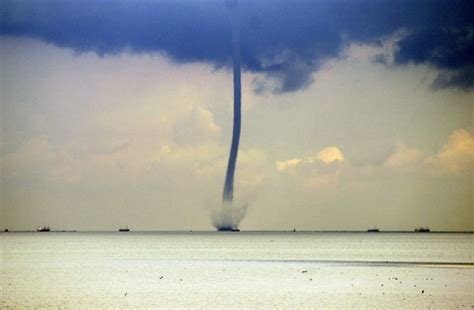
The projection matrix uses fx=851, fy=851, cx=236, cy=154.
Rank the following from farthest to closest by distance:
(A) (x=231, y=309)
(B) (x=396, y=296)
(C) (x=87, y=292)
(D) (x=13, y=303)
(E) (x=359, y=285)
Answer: (E) (x=359, y=285)
(C) (x=87, y=292)
(B) (x=396, y=296)
(D) (x=13, y=303)
(A) (x=231, y=309)

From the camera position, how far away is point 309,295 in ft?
135

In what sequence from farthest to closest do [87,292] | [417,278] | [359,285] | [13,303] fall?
1. [417,278]
2. [359,285]
3. [87,292]
4. [13,303]

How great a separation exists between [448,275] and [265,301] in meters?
22.5

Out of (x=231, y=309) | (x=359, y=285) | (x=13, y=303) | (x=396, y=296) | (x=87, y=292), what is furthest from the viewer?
(x=359, y=285)

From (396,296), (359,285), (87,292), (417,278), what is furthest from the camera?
(417,278)

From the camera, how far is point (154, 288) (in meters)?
45.3

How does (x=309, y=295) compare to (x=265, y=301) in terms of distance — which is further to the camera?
(x=309, y=295)

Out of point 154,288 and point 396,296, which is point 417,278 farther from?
point 154,288

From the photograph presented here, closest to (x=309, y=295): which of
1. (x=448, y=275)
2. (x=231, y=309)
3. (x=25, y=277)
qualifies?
(x=231, y=309)

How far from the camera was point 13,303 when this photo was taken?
37250mm

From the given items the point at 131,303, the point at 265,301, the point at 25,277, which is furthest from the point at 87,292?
the point at 25,277

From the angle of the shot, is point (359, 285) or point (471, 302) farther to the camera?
point (359, 285)

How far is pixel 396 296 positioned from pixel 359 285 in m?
7.00

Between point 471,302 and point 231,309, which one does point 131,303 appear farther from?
point 471,302
